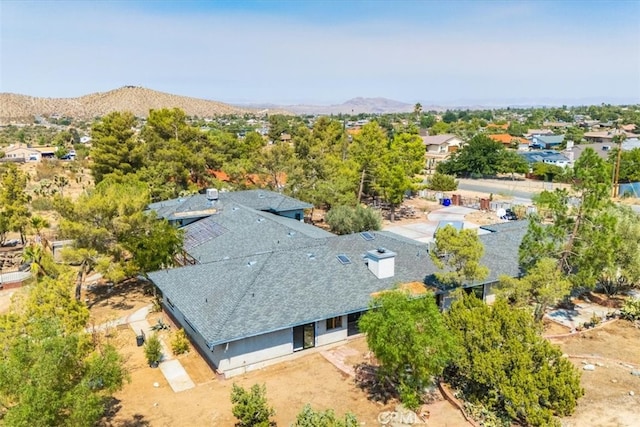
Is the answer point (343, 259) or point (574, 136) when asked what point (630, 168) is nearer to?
point (574, 136)

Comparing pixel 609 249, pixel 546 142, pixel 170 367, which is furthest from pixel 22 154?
pixel 546 142

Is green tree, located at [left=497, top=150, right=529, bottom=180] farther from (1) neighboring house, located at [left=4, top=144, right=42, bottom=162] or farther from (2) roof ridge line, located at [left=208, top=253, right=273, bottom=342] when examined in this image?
(1) neighboring house, located at [left=4, top=144, right=42, bottom=162]

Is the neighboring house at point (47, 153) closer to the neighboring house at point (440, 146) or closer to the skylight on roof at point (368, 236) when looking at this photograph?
the neighboring house at point (440, 146)

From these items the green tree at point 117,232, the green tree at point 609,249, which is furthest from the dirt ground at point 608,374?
the green tree at point 117,232

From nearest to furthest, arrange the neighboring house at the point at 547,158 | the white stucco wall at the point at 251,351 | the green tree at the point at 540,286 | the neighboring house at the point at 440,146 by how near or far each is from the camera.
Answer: the white stucco wall at the point at 251,351, the green tree at the point at 540,286, the neighboring house at the point at 547,158, the neighboring house at the point at 440,146

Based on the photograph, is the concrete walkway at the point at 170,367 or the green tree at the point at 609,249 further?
the green tree at the point at 609,249

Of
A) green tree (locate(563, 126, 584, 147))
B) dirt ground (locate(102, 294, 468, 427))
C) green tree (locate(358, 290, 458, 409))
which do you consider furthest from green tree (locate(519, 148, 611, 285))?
green tree (locate(563, 126, 584, 147))
